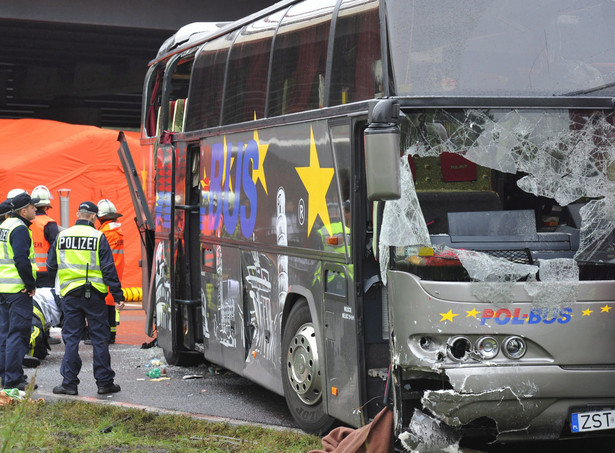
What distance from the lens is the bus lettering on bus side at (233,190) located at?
952 cm

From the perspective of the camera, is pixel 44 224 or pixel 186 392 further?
pixel 44 224

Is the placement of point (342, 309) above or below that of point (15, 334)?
above

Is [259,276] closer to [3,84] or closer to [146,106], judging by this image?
[146,106]

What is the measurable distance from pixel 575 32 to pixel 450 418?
2701 mm

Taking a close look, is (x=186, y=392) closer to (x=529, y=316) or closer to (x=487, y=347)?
(x=487, y=347)

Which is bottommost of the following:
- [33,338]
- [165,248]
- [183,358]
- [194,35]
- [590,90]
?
[183,358]

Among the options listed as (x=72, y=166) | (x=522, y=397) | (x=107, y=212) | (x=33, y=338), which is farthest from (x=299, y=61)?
(x=72, y=166)

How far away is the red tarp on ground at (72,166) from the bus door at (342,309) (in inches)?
495

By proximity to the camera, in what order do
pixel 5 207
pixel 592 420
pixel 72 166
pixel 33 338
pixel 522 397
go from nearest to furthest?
pixel 522 397 → pixel 592 420 → pixel 5 207 → pixel 33 338 → pixel 72 166

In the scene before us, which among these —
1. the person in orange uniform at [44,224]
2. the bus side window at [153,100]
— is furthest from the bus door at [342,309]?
the person in orange uniform at [44,224]

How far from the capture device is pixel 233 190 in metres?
9.98

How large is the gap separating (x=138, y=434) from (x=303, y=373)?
1416 mm

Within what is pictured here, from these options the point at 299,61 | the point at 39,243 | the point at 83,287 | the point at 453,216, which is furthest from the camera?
the point at 39,243

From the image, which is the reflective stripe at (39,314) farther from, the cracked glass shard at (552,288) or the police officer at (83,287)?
the cracked glass shard at (552,288)
